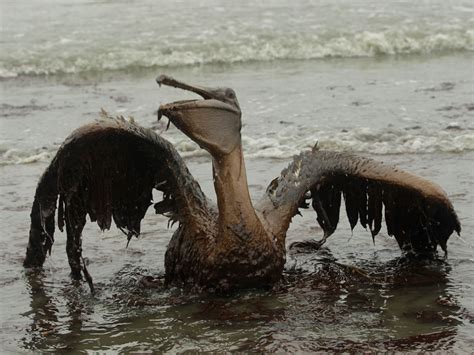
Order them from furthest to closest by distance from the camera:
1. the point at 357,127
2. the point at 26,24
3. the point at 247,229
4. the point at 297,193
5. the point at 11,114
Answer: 1. the point at 26,24
2. the point at 11,114
3. the point at 357,127
4. the point at 297,193
5. the point at 247,229

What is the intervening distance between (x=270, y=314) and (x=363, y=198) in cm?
147

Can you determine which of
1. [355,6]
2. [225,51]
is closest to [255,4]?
[355,6]

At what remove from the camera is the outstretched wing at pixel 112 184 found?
6430mm

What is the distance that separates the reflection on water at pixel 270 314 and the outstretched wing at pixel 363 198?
292mm

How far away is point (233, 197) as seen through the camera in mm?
6527

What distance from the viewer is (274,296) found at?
6574 millimetres

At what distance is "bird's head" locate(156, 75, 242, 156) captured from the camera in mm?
5988

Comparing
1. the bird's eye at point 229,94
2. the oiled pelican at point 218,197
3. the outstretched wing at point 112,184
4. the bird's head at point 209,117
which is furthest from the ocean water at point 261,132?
the bird's eye at point 229,94

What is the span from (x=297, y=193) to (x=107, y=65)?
40.9 feet

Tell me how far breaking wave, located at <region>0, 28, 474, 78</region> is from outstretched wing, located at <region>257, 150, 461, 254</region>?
1188cm

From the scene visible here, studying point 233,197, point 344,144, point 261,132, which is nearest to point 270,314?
point 233,197

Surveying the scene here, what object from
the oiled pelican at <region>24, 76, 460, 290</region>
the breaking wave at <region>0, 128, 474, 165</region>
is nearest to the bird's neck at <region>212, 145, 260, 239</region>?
the oiled pelican at <region>24, 76, 460, 290</region>

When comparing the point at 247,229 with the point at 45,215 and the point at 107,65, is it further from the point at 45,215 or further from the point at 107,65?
the point at 107,65

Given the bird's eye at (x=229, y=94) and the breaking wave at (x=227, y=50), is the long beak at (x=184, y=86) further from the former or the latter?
the breaking wave at (x=227, y=50)
